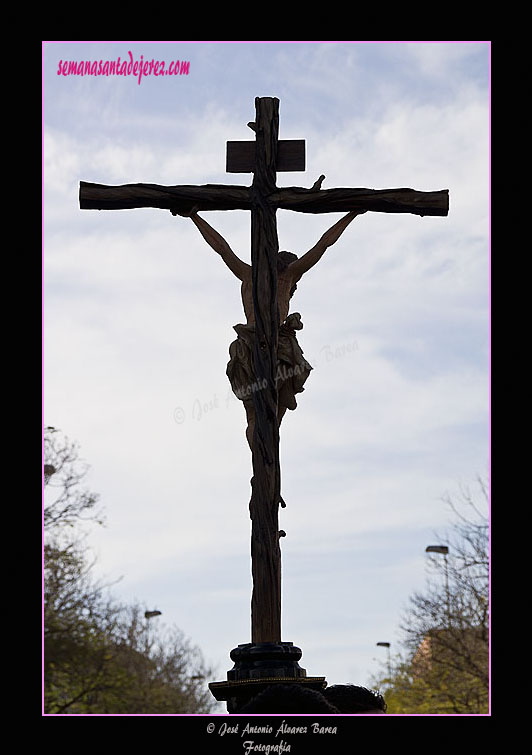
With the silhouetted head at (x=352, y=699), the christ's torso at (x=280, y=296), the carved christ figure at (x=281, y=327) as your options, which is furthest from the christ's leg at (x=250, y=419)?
the silhouetted head at (x=352, y=699)

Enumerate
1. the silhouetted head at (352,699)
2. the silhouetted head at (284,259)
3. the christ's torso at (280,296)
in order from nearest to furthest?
the silhouetted head at (352,699) → the christ's torso at (280,296) → the silhouetted head at (284,259)

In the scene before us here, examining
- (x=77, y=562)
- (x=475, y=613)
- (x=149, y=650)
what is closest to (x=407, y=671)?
(x=475, y=613)

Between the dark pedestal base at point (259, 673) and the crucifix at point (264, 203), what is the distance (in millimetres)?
1018

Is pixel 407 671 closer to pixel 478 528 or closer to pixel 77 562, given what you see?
pixel 478 528

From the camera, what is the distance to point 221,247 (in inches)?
383

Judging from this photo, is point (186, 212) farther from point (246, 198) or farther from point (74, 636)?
point (74, 636)

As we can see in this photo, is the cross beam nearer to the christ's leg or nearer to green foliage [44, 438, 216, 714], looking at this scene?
the christ's leg

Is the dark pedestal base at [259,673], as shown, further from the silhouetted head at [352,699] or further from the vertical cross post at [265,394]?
the silhouetted head at [352,699]

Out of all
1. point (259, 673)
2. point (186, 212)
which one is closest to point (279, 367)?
point (186, 212)

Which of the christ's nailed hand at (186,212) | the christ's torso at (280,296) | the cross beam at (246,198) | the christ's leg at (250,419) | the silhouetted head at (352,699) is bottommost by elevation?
the silhouetted head at (352,699)

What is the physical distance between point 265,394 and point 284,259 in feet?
3.61

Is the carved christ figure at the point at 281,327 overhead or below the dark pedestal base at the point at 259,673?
overhead

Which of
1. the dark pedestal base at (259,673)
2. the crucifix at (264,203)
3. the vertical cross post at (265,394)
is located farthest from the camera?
the crucifix at (264,203)

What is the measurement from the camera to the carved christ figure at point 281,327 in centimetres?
931
